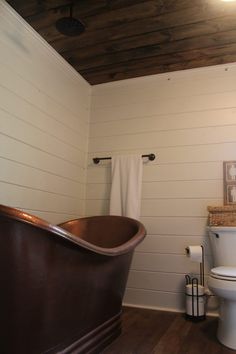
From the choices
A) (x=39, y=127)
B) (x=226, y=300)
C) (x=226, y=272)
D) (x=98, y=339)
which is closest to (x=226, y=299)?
(x=226, y=300)

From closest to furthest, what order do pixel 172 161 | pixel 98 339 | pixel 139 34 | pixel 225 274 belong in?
1. pixel 98 339
2. pixel 225 274
3. pixel 139 34
4. pixel 172 161

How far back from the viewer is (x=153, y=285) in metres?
2.71

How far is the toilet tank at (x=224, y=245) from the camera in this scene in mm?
2258

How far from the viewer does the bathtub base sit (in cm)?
154

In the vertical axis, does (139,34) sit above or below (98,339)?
above

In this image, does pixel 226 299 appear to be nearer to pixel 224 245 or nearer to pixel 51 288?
pixel 224 245

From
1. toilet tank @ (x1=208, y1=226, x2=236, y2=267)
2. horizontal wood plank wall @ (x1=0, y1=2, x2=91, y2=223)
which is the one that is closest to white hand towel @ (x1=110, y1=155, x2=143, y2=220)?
horizontal wood plank wall @ (x1=0, y1=2, x2=91, y2=223)

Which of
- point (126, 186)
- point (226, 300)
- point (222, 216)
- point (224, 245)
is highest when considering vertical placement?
point (126, 186)

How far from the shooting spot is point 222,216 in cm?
239

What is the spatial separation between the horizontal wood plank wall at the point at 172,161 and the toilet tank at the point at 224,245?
0.80ft

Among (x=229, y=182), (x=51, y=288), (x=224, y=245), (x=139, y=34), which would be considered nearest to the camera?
(x=51, y=288)

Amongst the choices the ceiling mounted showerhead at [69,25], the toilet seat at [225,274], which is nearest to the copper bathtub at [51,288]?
the toilet seat at [225,274]

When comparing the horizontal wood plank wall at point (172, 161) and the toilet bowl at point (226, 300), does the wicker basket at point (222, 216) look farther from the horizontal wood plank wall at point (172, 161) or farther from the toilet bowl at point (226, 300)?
the toilet bowl at point (226, 300)

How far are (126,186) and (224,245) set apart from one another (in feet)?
3.39
